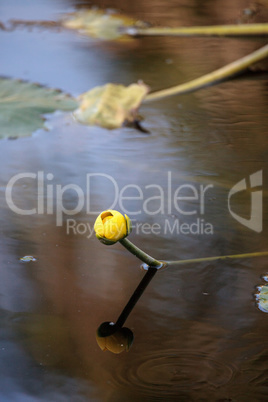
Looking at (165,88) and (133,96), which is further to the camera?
(165,88)

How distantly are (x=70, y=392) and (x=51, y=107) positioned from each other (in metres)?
0.87

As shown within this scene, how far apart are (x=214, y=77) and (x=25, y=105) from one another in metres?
0.46

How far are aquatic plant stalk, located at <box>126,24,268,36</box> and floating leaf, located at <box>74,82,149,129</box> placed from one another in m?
0.63

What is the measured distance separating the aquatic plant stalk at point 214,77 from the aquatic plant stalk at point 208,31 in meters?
0.28

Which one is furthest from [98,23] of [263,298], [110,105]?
[263,298]

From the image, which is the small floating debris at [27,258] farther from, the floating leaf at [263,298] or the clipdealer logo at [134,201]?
the floating leaf at [263,298]

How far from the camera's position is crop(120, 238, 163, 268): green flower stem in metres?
0.69

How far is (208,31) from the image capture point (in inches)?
73.0

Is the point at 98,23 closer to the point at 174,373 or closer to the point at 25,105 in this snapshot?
the point at 25,105

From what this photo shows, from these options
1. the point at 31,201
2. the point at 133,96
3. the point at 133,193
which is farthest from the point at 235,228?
the point at 133,96

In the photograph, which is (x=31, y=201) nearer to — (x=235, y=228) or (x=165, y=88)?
(x=235, y=228)

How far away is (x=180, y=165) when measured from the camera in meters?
1.08

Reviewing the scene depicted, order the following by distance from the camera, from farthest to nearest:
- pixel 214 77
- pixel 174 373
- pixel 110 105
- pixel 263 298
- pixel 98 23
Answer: pixel 98 23
pixel 214 77
pixel 110 105
pixel 263 298
pixel 174 373

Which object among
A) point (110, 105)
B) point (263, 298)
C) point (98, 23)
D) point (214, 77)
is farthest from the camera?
point (98, 23)
